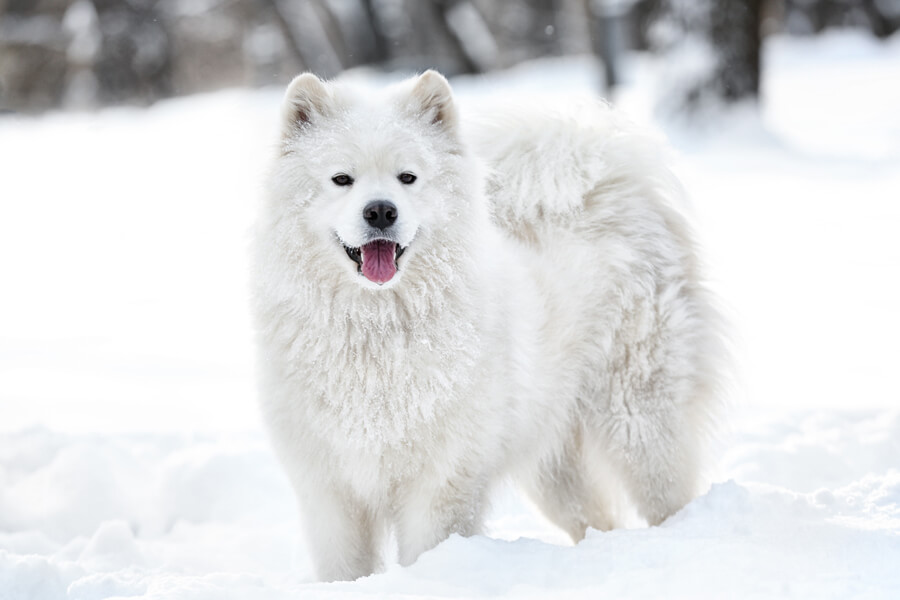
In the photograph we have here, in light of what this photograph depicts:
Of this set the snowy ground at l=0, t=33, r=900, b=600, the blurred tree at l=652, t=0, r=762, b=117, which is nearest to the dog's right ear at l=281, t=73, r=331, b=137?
the snowy ground at l=0, t=33, r=900, b=600

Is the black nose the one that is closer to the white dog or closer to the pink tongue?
the white dog

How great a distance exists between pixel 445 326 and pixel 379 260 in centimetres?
33

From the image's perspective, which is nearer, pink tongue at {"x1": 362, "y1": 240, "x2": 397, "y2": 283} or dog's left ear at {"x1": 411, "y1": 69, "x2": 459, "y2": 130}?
pink tongue at {"x1": 362, "y1": 240, "x2": 397, "y2": 283}

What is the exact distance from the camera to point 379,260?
121 inches

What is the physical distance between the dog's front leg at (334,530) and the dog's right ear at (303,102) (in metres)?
1.33

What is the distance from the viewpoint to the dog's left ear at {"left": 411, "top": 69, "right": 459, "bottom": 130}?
337 centimetres

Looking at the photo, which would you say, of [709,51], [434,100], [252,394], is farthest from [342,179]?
[709,51]

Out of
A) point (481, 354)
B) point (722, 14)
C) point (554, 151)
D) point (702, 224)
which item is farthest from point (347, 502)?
point (722, 14)

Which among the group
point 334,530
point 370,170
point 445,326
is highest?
point 370,170

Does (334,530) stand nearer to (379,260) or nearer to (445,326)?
(445,326)

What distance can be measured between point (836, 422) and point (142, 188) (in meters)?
9.49

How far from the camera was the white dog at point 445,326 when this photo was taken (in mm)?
3092

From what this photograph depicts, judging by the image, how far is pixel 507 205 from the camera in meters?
3.86

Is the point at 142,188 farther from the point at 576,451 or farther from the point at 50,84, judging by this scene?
the point at 50,84
